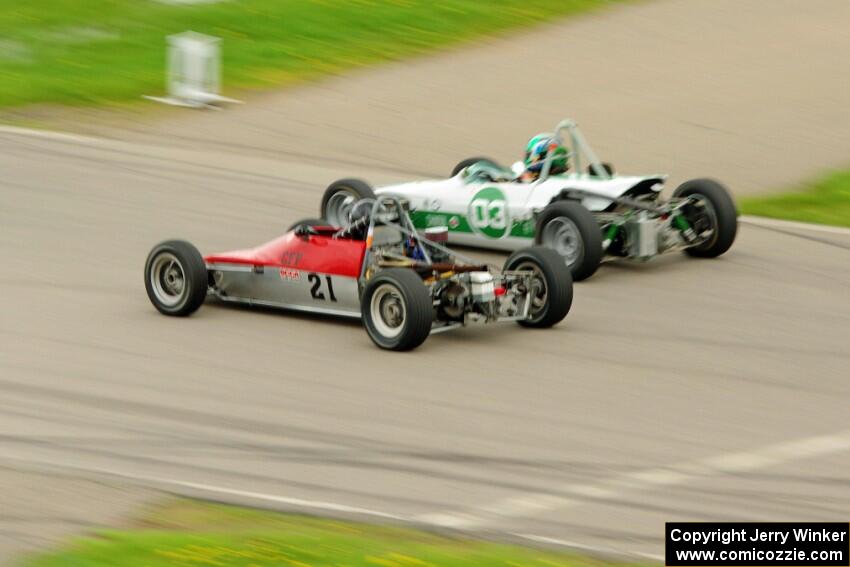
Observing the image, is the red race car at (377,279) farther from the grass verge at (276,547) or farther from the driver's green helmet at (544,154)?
the grass verge at (276,547)

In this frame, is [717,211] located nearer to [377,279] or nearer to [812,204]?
[812,204]

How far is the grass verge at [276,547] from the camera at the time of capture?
6820 mm

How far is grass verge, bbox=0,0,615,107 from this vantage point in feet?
74.3

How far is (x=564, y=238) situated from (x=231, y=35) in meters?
13.3

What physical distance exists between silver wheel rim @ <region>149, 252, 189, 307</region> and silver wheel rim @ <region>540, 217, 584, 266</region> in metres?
3.09

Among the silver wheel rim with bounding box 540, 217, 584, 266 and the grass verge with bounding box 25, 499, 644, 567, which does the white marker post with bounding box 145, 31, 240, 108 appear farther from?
the grass verge with bounding box 25, 499, 644, 567

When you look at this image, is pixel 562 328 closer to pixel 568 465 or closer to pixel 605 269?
pixel 605 269

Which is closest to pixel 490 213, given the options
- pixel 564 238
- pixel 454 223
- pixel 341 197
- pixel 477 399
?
pixel 454 223

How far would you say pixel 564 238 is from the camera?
1312 centimetres

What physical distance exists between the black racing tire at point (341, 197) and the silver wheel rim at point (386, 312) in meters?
3.83

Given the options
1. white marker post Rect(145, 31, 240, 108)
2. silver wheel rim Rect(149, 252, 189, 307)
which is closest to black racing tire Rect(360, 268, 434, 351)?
silver wheel rim Rect(149, 252, 189, 307)

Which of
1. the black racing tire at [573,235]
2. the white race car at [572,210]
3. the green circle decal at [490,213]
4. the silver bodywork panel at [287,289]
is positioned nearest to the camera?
the silver bodywork panel at [287,289]

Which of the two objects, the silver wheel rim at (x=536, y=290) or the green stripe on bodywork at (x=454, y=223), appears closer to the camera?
the silver wheel rim at (x=536, y=290)

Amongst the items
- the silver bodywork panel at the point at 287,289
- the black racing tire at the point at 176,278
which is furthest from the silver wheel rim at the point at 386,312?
the black racing tire at the point at 176,278
